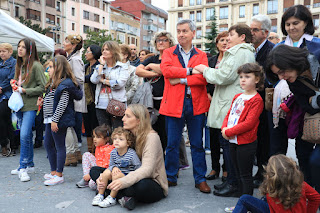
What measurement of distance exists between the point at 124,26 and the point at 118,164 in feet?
206

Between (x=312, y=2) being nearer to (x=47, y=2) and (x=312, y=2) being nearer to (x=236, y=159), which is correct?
(x=47, y=2)

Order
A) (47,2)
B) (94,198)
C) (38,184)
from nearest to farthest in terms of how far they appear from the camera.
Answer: (94,198)
(38,184)
(47,2)

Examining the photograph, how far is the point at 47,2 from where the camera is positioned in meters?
46.4

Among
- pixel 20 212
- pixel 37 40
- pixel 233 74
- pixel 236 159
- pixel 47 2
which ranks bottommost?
pixel 20 212

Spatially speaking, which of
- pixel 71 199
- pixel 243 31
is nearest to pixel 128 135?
pixel 71 199

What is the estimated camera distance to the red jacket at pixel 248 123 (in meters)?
3.18

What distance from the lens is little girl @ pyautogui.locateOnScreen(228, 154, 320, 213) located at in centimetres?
235

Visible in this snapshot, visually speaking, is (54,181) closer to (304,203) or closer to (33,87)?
(33,87)

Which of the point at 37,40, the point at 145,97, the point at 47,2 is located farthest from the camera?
the point at 47,2

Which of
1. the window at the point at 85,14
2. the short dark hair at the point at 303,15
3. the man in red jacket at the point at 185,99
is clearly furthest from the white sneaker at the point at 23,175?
the window at the point at 85,14

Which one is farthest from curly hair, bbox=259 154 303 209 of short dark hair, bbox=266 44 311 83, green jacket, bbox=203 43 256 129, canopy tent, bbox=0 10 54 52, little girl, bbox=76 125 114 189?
canopy tent, bbox=0 10 54 52

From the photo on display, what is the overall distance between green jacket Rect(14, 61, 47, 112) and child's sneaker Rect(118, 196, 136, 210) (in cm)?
222

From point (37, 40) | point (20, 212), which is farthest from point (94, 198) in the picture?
point (37, 40)

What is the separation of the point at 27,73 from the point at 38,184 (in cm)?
173
